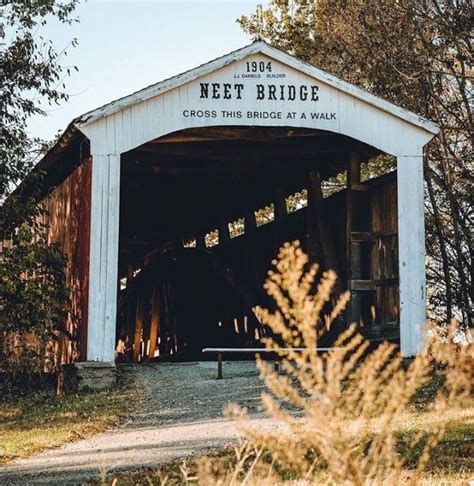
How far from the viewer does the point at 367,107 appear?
13484mm

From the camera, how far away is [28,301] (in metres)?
13.1

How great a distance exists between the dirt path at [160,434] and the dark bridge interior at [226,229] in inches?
123

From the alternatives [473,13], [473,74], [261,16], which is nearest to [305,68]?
[473,13]

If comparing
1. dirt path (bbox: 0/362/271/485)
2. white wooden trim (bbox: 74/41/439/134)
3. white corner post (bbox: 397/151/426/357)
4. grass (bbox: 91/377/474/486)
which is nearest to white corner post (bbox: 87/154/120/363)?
white wooden trim (bbox: 74/41/439/134)

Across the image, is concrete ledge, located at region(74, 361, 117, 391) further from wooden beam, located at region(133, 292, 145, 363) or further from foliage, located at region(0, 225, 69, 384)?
wooden beam, located at region(133, 292, 145, 363)

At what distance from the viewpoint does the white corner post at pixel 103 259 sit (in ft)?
39.9

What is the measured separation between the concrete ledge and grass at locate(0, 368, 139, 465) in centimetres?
20

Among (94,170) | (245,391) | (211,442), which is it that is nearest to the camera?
(211,442)

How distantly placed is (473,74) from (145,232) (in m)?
7.88

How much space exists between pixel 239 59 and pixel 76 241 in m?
3.50

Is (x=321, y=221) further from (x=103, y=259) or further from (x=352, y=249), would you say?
(x=103, y=259)

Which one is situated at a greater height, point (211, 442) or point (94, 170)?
point (94, 170)

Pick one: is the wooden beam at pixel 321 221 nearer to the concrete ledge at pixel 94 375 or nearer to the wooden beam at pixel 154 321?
the concrete ledge at pixel 94 375

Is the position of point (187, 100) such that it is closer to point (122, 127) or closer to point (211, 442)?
point (122, 127)
